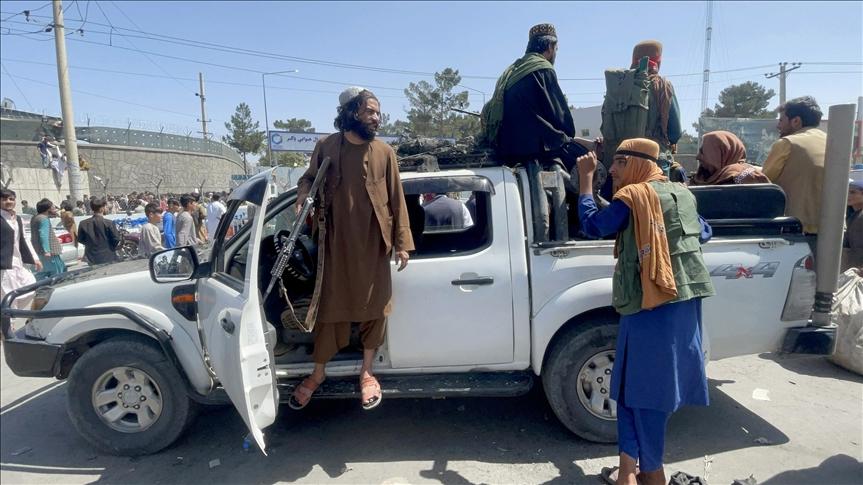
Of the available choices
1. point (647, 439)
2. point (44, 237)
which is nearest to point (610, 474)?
point (647, 439)

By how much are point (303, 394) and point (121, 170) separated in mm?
30530

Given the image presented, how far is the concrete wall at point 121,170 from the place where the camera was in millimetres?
20906

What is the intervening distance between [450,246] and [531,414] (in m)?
1.55

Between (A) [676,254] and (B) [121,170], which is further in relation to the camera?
(B) [121,170]

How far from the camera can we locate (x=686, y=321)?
8.70ft

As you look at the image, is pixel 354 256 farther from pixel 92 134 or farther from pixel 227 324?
pixel 92 134

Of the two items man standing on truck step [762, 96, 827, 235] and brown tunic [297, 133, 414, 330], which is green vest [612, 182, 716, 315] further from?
man standing on truck step [762, 96, 827, 235]

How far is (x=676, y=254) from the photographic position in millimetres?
2596

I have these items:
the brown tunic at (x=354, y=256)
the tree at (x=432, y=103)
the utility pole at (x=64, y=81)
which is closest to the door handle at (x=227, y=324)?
the brown tunic at (x=354, y=256)

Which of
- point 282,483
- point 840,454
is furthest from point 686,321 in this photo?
point 282,483

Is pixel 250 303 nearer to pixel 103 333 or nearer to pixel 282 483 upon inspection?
pixel 282 483

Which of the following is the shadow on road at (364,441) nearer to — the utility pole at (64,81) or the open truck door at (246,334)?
the open truck door at (246,334)

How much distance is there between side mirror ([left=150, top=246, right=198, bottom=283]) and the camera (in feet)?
10.9

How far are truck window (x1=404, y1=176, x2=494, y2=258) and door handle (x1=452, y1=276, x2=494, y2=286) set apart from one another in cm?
20
